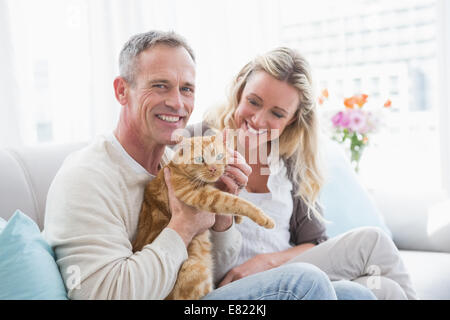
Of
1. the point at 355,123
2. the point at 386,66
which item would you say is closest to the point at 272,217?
the point at 355,123

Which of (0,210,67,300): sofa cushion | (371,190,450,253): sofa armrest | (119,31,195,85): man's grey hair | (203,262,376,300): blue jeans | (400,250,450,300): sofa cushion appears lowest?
(400,250,450,300): sofa cushion

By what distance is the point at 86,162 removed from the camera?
40.8 inches

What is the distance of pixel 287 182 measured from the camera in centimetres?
152

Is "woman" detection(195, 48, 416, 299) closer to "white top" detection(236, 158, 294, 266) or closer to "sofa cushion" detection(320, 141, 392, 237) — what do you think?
"white top" detection(236, 158, 294, 266)

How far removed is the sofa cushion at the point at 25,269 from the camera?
2.93ft

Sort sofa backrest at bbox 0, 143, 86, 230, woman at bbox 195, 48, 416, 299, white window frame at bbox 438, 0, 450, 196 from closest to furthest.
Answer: sofa backrest at bbox 0, 143, 86, 230
woman at bbox 195, 48, 416, 299
white window frame at bbox 438, 0, 450, 196

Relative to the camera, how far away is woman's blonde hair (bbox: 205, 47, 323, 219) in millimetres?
1380

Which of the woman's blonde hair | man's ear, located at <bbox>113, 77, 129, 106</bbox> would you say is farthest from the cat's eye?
the woman's blonde hair

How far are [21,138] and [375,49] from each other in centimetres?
239

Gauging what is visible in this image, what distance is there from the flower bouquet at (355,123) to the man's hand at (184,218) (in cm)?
147

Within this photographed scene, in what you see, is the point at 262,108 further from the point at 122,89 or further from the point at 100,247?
the point at 100,247

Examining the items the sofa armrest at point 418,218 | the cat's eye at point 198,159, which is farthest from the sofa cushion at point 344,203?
the cat's eye at point 198,159
